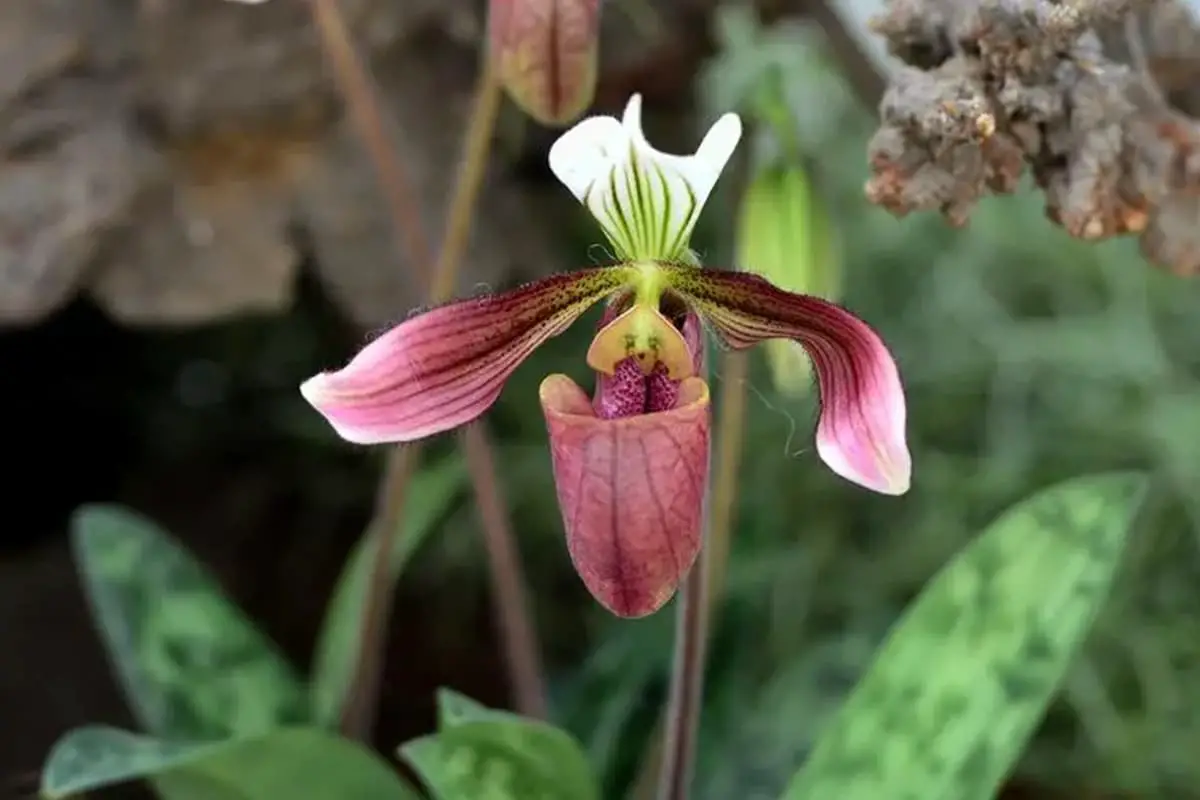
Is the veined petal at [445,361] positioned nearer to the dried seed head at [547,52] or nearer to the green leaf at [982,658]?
the dried seed head at [547,52]

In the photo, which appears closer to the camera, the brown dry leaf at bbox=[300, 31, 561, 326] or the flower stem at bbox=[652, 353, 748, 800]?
the flower stem at bbox=[652, 353, 748, 800]

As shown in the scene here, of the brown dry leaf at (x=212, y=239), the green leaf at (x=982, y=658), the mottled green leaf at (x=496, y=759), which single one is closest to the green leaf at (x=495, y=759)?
the mottled green leaf at (x=496, y=759)

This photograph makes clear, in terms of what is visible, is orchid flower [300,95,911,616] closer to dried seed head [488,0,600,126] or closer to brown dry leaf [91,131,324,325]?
dried seed head [488,0,600,126]

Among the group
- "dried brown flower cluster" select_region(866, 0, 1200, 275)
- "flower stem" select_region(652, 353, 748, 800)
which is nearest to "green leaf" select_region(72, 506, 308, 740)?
"flower stem" select_region(652, 353, 748, 800)

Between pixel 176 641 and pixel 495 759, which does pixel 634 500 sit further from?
pixel 176 641

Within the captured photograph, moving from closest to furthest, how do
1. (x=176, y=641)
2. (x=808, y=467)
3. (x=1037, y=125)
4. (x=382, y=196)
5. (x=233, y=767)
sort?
(x=1037, y=125) → (x=233, y=767) → (x=176, y=641) → (x=382, y=196) → (x=808, y=467)

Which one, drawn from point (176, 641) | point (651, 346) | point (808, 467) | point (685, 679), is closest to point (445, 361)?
point (651, 346)
